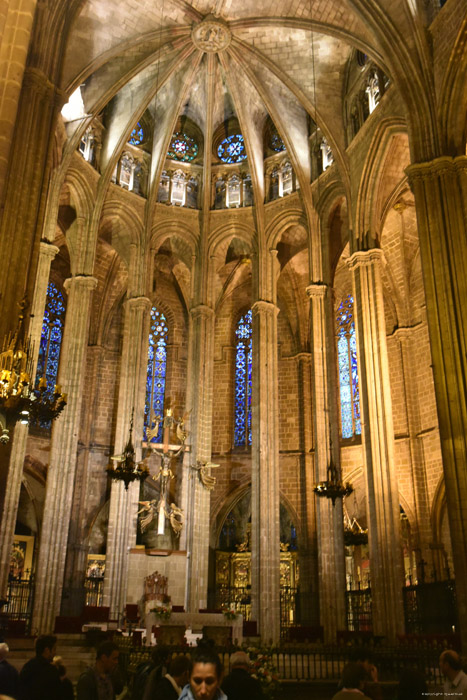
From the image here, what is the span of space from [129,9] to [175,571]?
56.5 ft

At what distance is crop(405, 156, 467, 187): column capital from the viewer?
49.1 feet

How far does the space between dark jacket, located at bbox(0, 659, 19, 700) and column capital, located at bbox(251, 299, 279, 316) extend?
17860 millimetres

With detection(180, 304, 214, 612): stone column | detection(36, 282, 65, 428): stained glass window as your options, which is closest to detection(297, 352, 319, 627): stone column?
detection(180, 304, 214, 612): stone column

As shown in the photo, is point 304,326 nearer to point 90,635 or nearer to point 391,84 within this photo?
point 391,84

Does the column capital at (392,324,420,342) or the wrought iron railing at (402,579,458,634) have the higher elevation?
the column capital at (392,324,420,342)

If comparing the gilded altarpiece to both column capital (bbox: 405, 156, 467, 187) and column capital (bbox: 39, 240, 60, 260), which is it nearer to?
column capital (bbox: 39, 240, 60, 260)

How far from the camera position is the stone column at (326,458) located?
1803cm

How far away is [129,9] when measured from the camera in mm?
20469

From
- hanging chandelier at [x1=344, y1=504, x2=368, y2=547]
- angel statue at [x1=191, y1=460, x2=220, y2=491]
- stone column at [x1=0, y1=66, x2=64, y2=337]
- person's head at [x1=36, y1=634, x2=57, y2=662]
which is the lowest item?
person's head at [x1=36, y1=634, x2=57, y2=662]

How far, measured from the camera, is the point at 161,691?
4695 millimetres

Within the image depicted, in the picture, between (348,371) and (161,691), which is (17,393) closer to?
(161,691)

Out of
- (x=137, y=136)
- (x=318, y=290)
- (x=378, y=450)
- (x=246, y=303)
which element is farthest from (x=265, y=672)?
(x=246, y=303)

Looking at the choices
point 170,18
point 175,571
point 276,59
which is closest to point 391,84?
point 276,59

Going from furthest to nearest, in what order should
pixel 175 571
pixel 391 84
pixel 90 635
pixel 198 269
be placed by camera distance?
pixel 198 269, pixel 175 571, pixel 391 84, pixel 90 635
